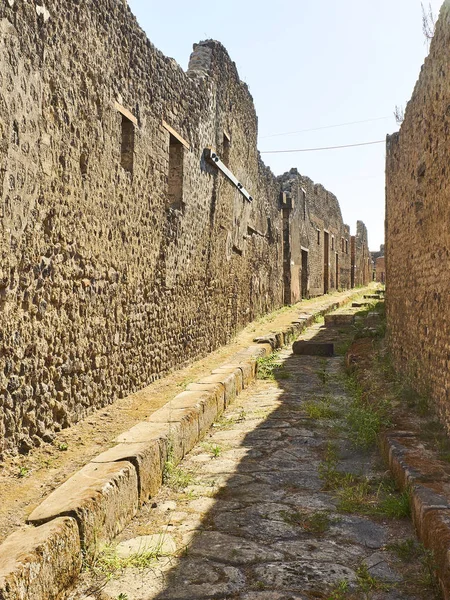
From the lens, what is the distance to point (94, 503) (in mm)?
2592

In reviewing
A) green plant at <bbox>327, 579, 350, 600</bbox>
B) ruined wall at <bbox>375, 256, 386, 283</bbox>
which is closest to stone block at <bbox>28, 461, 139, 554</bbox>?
green plant at <bbox>327, 579, 350, 600</bbox>

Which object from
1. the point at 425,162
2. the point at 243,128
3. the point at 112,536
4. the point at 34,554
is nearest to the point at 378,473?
the point at 112,536

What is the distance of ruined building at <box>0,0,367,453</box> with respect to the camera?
3572 mm

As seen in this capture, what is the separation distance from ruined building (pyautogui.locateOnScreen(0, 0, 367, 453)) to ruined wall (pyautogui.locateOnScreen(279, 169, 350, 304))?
23.4ft

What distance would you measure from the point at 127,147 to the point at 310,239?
47.7ft

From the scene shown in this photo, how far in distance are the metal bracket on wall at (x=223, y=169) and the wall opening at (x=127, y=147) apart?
9.18 feet

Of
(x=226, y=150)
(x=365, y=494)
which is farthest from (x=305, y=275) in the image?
(x=365, y=494)

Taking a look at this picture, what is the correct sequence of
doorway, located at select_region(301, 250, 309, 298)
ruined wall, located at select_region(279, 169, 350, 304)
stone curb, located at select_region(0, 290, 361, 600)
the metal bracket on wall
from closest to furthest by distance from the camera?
stone curb, located at select_region(0, 290, 361, 600)
the metal bracket on wall
ruined wall, located at select_region(279, 169, 350, 304)
doorway, located at select_region(301, 250, 309, 298)

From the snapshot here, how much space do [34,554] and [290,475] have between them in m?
2.05

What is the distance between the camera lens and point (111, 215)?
5.02m

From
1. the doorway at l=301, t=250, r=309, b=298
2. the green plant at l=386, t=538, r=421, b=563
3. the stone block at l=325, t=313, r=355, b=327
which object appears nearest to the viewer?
the green plant at l=386, t=538, r=421, b=563

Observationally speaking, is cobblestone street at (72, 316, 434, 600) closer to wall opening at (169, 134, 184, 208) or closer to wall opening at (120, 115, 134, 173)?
wall opening at (120, 115, 134, 173)

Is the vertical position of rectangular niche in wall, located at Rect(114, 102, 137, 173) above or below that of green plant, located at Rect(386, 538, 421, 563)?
above

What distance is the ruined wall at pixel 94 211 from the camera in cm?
356
